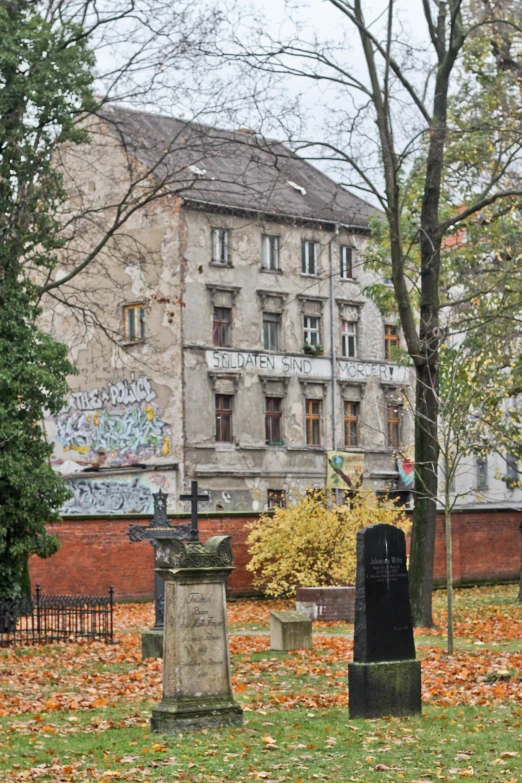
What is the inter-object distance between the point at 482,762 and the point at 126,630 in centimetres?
1507

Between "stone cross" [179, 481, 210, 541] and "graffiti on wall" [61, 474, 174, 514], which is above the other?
"graffiti on wall" [61, 474, 174, 514]

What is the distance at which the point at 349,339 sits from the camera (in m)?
53.1

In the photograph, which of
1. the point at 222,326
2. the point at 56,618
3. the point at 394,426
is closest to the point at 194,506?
the point at 56,618

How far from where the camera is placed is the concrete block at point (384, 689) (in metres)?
12.1

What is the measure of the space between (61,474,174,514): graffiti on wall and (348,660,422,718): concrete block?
111 feet

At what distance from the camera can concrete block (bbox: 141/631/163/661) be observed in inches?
726

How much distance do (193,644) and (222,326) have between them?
3670cm

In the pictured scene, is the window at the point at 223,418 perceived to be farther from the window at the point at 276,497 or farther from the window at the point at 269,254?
the window at the point at 269,254

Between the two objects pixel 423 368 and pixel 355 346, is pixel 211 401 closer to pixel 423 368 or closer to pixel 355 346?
pixel 355 346

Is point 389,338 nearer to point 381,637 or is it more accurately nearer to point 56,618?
point 56,618

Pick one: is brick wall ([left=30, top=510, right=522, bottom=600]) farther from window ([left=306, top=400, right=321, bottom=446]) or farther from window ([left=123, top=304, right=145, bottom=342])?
window ([left=306, top=400, right=321, bottom=446])

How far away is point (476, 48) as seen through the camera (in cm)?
2650

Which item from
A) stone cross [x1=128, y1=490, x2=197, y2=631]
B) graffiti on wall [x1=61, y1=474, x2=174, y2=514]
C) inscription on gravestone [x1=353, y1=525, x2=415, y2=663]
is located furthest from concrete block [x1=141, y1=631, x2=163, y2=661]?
graffiti on wall [x1=61, y1=474, x2=174, y2=514]

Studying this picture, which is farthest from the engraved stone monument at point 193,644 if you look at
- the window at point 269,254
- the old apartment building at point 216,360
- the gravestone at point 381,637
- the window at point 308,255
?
the window at point 308,255
